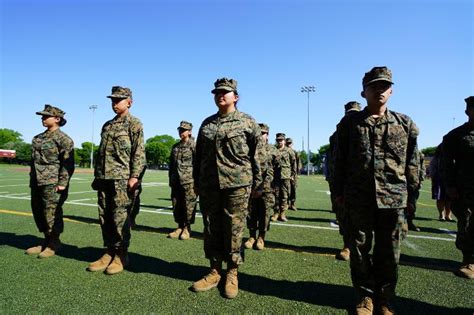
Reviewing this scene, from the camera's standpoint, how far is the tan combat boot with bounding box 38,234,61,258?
4.59 metres

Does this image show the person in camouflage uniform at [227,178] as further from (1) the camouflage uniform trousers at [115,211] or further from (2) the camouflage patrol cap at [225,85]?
(1) the camouflage uniform trousers at [115,211]

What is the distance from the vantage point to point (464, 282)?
3.77m

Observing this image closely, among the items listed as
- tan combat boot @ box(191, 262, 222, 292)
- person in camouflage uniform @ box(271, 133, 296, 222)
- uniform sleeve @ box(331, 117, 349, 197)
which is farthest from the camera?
person in camouflage uniform @ box(271, 133, 296, 222)

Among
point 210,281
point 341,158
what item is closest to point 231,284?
point 210,281

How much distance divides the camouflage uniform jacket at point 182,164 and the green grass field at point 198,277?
1.17m

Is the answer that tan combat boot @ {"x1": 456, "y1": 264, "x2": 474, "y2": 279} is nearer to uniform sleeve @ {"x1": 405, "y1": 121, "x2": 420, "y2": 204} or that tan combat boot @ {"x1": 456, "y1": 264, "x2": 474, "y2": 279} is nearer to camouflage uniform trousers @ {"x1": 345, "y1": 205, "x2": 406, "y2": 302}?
camouflage uniform trousers @ {"x1": 345, "y1": 205, "x2": 406, "y2": 302}

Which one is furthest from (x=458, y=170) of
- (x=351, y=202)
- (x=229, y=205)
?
(x=229, y=205)

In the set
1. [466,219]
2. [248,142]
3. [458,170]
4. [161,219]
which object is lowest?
[161,219]

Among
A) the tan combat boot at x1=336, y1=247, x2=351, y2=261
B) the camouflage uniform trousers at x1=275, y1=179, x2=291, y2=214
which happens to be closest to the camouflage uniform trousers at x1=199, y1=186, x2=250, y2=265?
the tan combat boot at x1=336, y1=247, x2=351, y2=261

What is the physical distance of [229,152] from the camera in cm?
359

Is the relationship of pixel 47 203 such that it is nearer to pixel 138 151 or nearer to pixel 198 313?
pixel 138 151

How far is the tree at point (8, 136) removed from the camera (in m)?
101

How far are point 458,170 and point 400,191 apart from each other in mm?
2058

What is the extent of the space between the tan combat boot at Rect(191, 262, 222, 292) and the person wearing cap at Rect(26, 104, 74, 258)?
2681mm
